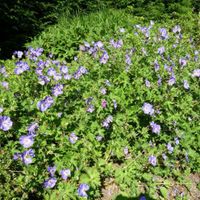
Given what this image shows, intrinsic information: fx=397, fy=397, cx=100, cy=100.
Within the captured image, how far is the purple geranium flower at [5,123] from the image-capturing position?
2984mm

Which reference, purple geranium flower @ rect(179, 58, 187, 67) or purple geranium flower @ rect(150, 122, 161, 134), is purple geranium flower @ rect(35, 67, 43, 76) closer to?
purple geranium flower @ rect(150, 122, 161, 134)

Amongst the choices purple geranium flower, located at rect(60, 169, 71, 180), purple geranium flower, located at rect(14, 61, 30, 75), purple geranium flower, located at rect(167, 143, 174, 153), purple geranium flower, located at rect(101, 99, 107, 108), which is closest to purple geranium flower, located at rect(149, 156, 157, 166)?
purple geranium flower, located at rect(167, 143, 174, 153)

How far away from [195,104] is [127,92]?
945 millimetres

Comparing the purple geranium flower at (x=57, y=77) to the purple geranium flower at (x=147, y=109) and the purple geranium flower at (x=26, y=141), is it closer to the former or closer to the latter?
the purple geranium flower at (x=26, y=141)

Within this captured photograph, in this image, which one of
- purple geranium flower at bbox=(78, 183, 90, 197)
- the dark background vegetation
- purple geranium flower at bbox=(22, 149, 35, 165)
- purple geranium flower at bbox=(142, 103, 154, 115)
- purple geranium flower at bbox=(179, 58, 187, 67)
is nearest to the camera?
purple geranium flower at bbox=(22, 149, 35, 165)

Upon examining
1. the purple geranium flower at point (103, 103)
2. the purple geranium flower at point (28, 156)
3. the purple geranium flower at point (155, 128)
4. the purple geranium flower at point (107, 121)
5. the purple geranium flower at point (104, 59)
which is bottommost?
the purple geranium flower at point (155, 128)

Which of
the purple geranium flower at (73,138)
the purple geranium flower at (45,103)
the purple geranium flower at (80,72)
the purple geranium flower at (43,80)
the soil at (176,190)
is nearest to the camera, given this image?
the purple geranium flower at (45,103)

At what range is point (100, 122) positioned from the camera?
3809 millimetres

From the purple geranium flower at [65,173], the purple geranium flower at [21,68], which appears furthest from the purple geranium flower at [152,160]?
the purple geranium flower at [21,68]

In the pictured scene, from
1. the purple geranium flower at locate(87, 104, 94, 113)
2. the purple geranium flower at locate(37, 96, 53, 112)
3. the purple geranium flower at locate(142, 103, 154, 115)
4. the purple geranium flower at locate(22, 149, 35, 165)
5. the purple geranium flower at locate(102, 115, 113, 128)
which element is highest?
the purple geranium flower at locate(37, 96, 53, 112)

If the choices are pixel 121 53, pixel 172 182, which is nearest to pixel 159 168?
pixel 172 182

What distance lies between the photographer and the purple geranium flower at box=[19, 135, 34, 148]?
2986 millimetres

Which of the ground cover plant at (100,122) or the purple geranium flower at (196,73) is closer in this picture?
the ground cover plant at (100,122)

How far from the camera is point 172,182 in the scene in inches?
163
